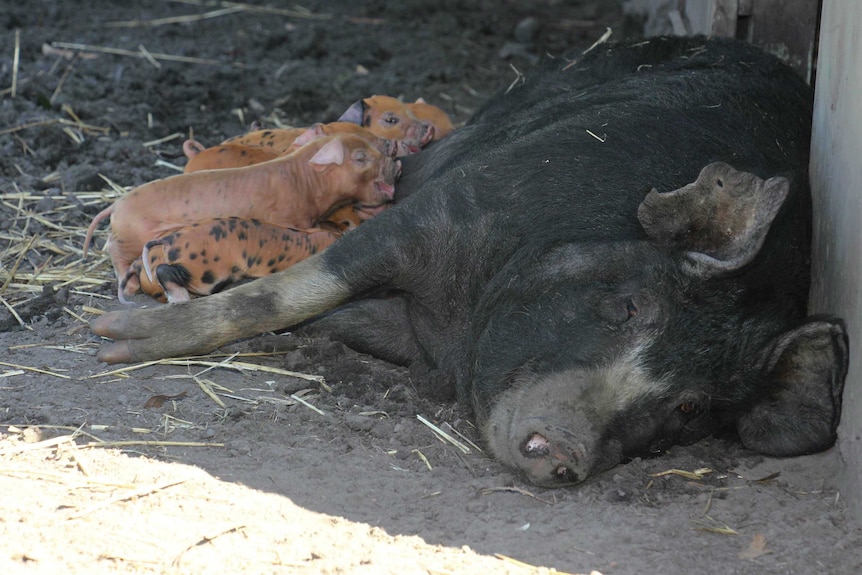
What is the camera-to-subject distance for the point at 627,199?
11.1ft

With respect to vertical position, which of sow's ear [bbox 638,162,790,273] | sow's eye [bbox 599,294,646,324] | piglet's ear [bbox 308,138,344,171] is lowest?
sow's eye [bbox 599,294,646,324]

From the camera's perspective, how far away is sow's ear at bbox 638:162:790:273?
9.39 feet

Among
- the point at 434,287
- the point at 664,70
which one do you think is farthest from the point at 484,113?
the point at 434,287

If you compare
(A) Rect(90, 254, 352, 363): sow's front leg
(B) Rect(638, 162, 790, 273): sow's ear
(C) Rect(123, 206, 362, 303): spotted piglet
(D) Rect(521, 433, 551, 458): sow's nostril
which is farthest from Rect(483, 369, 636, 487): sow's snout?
(C) Rect(123, 206, 362, 303): spotted piglet

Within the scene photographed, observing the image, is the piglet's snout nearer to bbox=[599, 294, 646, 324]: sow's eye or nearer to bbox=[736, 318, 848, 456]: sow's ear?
bbox=[599, 294, 646, 324]: sow's eye

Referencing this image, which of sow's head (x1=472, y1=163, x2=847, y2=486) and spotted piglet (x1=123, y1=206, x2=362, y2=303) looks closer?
sow's head (x1=472, y1=163, x2=847, y2=486)

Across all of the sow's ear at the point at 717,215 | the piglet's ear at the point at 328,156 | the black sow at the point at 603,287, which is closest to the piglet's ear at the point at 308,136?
the piglet's ear at the point at 328,156

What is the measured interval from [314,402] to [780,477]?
148 centimetres

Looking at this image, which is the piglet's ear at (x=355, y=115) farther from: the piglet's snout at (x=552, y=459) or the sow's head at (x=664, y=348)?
the piglet's snout at (x=552, y=459)

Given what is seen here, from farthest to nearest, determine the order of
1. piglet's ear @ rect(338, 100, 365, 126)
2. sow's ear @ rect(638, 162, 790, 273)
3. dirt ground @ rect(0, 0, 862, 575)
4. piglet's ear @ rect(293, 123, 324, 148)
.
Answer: piglet's ear @ rect(338, 100, 365, 126)
piglet's ear @ rect(293, 123, 324, 148)
sow's ear @ rect(638, 162, 790, 273)
dirt ground @ rect(0, 0, 862, 575)

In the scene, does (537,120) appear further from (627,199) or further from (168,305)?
(168,305)

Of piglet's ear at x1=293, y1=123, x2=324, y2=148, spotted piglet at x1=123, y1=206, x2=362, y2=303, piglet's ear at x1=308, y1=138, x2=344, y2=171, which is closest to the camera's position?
spotted piglet at x1=123, y1=206, x2=362, y2=303

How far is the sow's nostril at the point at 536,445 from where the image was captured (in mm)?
2938

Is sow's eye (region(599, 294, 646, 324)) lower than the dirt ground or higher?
higher
